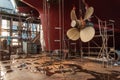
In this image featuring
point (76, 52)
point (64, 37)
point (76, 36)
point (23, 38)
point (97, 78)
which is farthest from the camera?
point (23, 38)

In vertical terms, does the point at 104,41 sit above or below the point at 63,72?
above

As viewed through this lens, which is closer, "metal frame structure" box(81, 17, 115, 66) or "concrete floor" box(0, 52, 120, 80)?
"concrete floor" box(0, 52, 120, 80)

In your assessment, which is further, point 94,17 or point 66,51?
point 66,51

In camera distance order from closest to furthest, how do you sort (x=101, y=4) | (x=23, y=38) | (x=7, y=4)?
1. (x=101, y=4)
2. (x=23, y=38)
3. (x=7, y=4)

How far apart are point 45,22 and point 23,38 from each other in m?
6.55

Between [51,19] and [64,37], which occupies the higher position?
[51,19]

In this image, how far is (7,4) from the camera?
55.9ft

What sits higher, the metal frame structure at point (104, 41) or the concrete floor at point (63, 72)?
the metal frame structure at point (104, 41)

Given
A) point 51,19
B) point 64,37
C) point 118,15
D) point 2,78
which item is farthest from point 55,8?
point 2,78

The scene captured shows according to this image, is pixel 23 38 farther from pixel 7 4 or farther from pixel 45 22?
pixel 45 22

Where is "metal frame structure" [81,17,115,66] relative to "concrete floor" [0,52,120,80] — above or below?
above

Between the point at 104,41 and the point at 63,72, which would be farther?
the point at 104,41

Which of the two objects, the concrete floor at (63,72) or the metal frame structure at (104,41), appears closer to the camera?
the concrete floor at (63,72)

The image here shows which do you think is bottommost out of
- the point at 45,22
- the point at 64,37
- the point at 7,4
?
the point at 64,37
